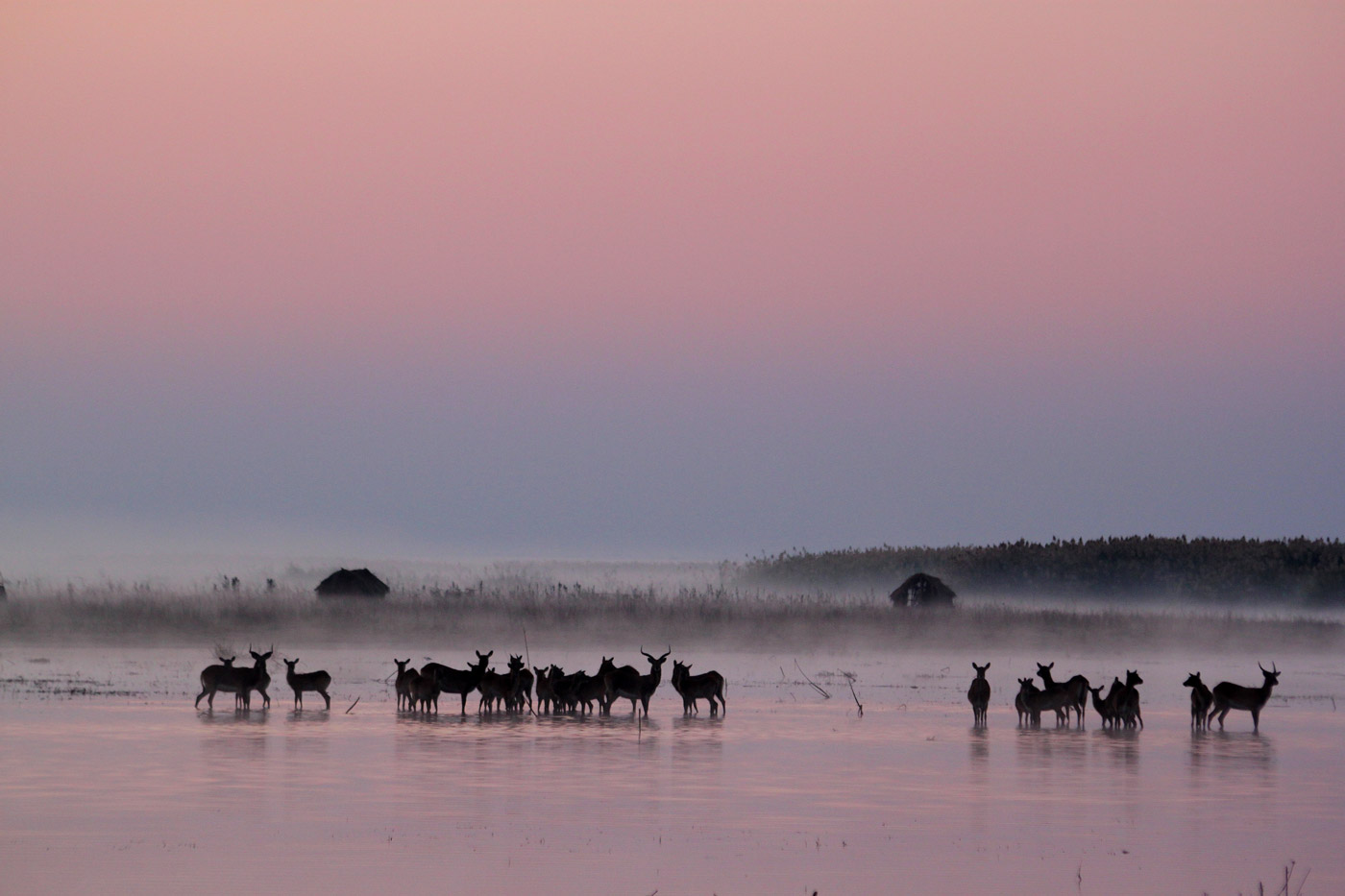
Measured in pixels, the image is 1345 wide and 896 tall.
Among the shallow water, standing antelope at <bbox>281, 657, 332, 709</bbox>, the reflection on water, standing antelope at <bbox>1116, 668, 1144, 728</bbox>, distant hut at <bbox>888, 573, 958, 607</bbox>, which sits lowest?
the reflection on water

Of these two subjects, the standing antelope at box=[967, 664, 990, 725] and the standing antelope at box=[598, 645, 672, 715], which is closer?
the standing antelope at box=[967, 664, 990, 725]

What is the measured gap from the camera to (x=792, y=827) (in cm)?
1313

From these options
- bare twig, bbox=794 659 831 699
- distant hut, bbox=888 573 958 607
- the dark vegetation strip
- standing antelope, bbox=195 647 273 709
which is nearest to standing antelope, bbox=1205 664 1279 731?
bare twig, bbox=794 659 831 699

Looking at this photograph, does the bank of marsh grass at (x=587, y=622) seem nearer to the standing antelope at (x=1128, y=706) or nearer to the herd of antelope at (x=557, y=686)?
the herd of antelope at (x=557, y=686)

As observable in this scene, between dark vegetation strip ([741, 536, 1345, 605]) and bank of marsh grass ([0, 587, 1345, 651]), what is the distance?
2337 cm

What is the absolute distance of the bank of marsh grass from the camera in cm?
3866

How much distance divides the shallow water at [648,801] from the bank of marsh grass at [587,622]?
1458cm

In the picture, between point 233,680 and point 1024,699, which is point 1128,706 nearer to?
point 1024,699

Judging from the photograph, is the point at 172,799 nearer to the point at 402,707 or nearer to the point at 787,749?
the point at 787,749

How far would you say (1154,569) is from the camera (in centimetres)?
7288

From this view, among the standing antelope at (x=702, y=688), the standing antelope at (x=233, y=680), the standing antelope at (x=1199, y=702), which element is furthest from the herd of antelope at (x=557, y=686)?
the standing antelope at (x=1199, y=702)

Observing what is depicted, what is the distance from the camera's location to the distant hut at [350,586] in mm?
45531

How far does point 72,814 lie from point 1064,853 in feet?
25.0

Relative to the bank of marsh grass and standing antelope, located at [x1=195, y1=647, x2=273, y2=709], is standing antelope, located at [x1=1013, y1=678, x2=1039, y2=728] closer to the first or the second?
standing antelope, located at [x1=195, y1=647, x2=273, y2=709]
